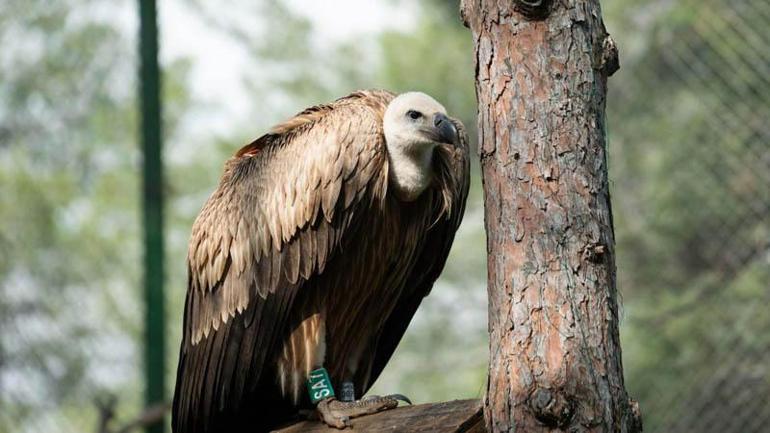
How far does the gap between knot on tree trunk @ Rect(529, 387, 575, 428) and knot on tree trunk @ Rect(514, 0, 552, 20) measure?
991 millimetres

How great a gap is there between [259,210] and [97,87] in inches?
118

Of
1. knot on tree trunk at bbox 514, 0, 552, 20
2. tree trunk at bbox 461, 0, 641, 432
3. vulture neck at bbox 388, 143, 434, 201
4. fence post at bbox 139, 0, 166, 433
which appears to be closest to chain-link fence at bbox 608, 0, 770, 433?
fence post at bbox 139, 0, 166, 433

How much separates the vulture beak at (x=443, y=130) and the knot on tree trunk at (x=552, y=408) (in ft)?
3.85

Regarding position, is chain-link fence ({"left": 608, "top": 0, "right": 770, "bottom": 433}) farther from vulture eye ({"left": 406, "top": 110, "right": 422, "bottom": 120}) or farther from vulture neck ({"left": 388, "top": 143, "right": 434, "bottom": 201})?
vulture eye ({"left": 406, "top": 110, "right": 422, "bottom": 120})

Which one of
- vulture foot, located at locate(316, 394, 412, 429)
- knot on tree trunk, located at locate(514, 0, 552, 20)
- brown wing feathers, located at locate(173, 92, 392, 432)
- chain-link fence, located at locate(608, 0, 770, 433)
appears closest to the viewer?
knot on tree trunk, located at locate(514, 0, 552, 20)

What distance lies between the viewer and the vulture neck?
11.8 feet

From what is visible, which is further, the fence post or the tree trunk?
the fence post

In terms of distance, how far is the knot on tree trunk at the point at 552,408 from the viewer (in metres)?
2.63

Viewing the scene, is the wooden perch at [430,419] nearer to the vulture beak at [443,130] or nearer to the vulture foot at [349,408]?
the vulture foot at [349,408]

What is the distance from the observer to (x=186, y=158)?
1008 centimetres

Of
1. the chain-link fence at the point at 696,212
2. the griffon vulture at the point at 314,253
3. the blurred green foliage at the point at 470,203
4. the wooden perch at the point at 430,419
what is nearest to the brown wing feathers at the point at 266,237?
the griffon vulture at the point at 314,253

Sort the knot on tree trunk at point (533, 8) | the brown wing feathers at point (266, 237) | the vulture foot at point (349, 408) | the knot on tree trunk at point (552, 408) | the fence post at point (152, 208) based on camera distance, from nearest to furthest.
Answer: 1. the knot on tree trunk at point (552, 408)
2. the knot on tree trunk at point (533, 8)
3. the vulture foot at point (349, 408)
4. the brown wing feathers at point (266, 237)
5. the fence post at point (152, 208)

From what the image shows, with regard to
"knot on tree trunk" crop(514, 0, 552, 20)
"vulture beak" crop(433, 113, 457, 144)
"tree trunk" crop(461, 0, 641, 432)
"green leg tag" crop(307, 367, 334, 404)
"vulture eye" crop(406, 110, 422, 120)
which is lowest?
"green leg tag" crop(307, 367, 334, 404)

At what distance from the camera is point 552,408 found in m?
2.62
